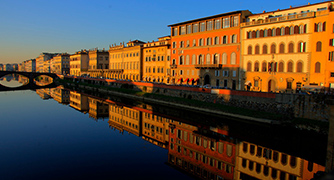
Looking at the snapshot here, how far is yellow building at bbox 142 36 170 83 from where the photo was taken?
167 ft

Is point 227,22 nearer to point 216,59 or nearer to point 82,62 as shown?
point 216,59

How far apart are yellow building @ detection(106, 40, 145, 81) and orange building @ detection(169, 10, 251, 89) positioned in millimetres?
14651

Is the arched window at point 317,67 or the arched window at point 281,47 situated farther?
the arched window at point 281,47

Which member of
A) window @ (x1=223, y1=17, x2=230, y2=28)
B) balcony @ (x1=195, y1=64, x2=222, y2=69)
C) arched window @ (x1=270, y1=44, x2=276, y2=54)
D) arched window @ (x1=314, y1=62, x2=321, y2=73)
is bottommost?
arched window @ (x1=314, y1=62, x2=321, y2=73)

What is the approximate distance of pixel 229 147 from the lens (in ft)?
59.8

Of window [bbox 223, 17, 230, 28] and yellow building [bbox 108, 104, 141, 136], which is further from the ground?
window [bbox 223, 17, 230, 28]

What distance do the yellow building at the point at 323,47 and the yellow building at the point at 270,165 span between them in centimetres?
1596

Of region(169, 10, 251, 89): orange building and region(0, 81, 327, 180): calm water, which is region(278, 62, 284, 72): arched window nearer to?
region(169, 10, 251, 89): orange building

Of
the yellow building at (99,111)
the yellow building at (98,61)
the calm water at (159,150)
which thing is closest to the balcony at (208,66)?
the calm water at (159,150)

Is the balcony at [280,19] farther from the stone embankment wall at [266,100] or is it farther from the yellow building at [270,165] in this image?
the yellow building at [270,165]

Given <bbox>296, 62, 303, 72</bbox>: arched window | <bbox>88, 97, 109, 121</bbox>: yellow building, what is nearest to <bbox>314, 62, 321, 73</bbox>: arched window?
<bbox>296, 62, 303, 72</bbox>: arched window

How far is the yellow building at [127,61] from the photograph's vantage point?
6029 centimetres

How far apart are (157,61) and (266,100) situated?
31.9 meters

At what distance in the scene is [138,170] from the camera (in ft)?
46.8
